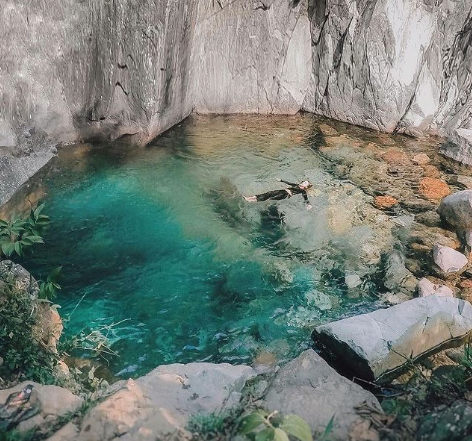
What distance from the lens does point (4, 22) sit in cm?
597

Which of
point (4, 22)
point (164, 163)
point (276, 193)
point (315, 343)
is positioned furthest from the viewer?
point (164, 163)

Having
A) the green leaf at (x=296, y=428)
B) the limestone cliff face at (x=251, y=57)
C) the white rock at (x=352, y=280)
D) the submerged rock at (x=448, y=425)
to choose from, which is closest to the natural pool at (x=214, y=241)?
the white rock at (x=352, y=280)

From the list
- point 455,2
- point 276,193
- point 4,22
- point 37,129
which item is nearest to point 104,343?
point 276,193

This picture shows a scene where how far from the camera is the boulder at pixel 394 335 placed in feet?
13.2

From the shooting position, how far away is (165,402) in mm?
3096

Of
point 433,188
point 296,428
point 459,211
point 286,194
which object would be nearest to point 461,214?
point 459,211

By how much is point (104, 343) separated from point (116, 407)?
1.77m

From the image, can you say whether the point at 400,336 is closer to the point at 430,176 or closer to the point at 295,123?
the point at 430,176

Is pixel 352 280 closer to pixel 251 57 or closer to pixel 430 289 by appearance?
pixel 430 289

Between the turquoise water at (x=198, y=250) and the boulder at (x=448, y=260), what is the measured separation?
1.95ft

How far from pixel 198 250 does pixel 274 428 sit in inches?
139

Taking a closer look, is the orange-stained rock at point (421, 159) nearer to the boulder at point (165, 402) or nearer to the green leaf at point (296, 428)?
the boulder at point (165, 402)

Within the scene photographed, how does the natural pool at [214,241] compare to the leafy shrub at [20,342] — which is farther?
the natural pool at [214,241]

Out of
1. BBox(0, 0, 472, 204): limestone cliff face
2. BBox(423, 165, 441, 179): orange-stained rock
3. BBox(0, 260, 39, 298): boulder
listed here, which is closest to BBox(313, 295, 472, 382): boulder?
BBox(0, 260, 39, 298): boulder
